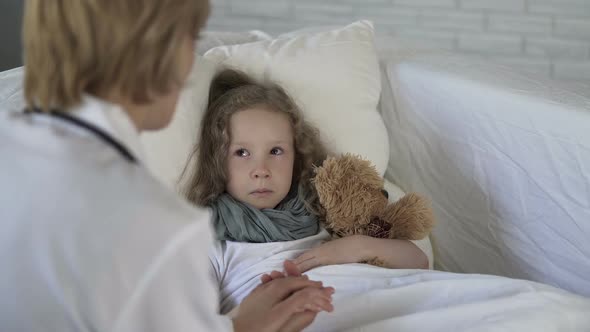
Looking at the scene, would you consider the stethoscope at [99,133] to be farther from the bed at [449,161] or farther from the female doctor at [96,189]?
the bed at [449,161]

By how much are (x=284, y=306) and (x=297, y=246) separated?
1.09ft

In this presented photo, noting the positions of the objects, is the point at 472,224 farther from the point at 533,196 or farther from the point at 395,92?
the point at 395,92

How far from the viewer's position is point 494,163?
4.75 feet

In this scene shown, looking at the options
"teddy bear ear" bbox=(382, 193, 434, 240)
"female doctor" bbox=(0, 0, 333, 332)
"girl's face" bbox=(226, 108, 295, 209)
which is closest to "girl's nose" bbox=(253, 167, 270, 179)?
"girl's face" bbox=(226, 108, 295, 209)

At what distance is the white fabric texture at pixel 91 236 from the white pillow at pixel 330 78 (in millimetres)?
828

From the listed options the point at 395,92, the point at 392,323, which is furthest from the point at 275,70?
the point at 392,323

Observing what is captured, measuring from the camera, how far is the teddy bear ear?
1338 millimetres

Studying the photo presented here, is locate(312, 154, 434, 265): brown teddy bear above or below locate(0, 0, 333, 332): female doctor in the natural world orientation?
below

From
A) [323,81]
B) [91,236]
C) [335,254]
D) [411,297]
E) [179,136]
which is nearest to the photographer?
[91,236]

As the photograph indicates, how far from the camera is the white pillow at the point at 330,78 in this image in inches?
58.6

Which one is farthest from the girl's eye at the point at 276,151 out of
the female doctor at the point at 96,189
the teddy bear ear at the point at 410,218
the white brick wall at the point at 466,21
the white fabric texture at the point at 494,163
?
the white brick wall at the point at 466,21

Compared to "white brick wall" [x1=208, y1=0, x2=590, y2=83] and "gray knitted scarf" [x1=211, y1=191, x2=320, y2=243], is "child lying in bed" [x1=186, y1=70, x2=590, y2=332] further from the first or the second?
"white brick wall" [x1=208, y1=0, x2=590, y2=83]

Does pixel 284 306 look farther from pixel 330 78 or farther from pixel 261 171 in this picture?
pixel 330 78

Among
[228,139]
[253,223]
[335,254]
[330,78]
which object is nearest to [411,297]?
[335,254]
